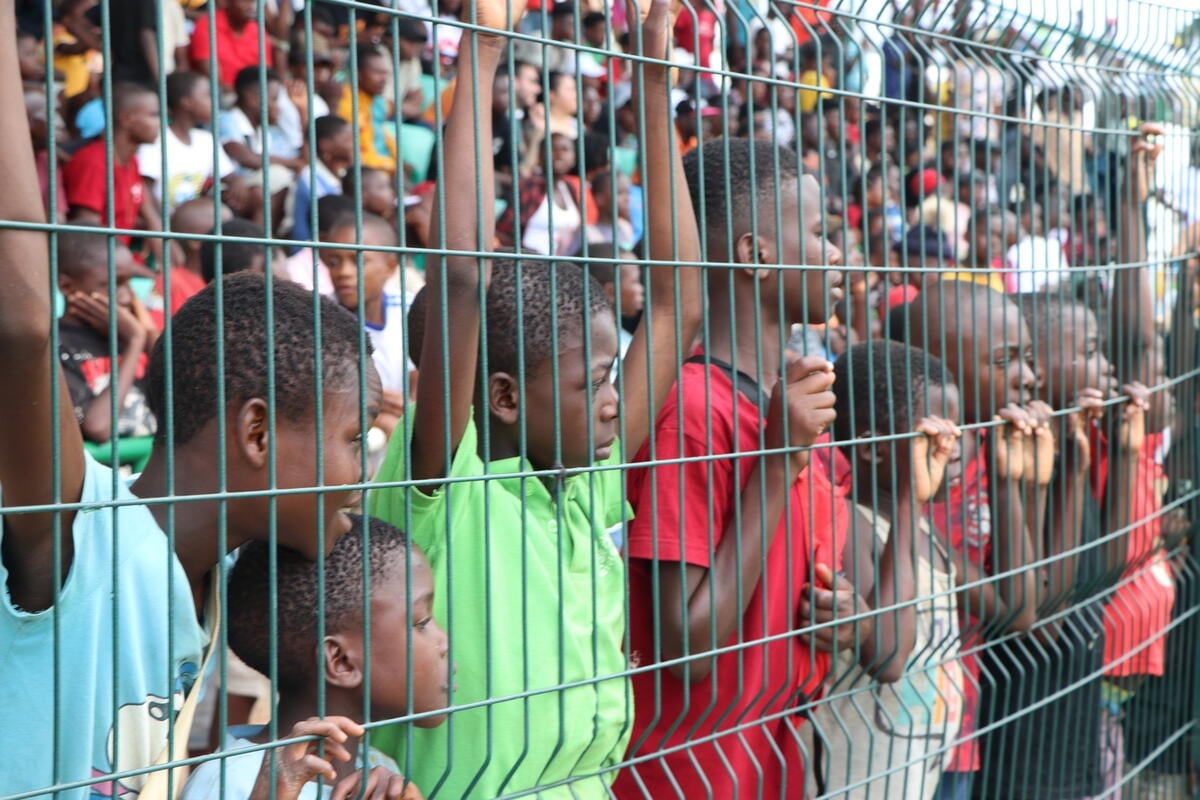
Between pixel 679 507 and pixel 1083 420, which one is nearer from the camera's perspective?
pixel 679 507

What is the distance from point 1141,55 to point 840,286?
170 centimetres

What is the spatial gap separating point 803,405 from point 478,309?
2.24 feet

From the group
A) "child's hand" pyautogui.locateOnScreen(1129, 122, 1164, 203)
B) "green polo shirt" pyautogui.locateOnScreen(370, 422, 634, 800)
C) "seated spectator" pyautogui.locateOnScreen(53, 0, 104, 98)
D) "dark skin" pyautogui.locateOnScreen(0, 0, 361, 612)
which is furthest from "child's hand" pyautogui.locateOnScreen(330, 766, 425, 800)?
"seated spectator" pyautogui.locateOnScreen(53, 0, 104, 98)

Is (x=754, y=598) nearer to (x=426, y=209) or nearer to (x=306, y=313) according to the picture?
(x=306, y=313)

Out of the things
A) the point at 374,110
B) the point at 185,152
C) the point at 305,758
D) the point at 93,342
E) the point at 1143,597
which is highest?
the point at 374,110

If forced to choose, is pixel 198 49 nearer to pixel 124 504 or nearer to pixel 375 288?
pixel 375 288

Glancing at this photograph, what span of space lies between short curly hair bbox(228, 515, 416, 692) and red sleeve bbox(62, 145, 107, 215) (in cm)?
326

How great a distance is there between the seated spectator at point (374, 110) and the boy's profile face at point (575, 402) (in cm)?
435

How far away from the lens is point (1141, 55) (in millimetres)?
3834

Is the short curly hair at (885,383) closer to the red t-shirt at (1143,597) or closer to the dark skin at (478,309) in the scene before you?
the dark skin at (478,309)

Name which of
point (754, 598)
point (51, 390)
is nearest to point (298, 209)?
point (754, 598)

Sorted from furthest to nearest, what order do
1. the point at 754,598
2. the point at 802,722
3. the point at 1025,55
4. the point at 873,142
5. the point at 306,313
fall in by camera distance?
the point at 873,142 → the point at 1025,55 → the point at 802,722 → the point at 754,598 → the point at 306,313

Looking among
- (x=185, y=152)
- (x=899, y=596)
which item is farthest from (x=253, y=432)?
(x=185, y=152)

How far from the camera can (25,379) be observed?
61.5 inches
